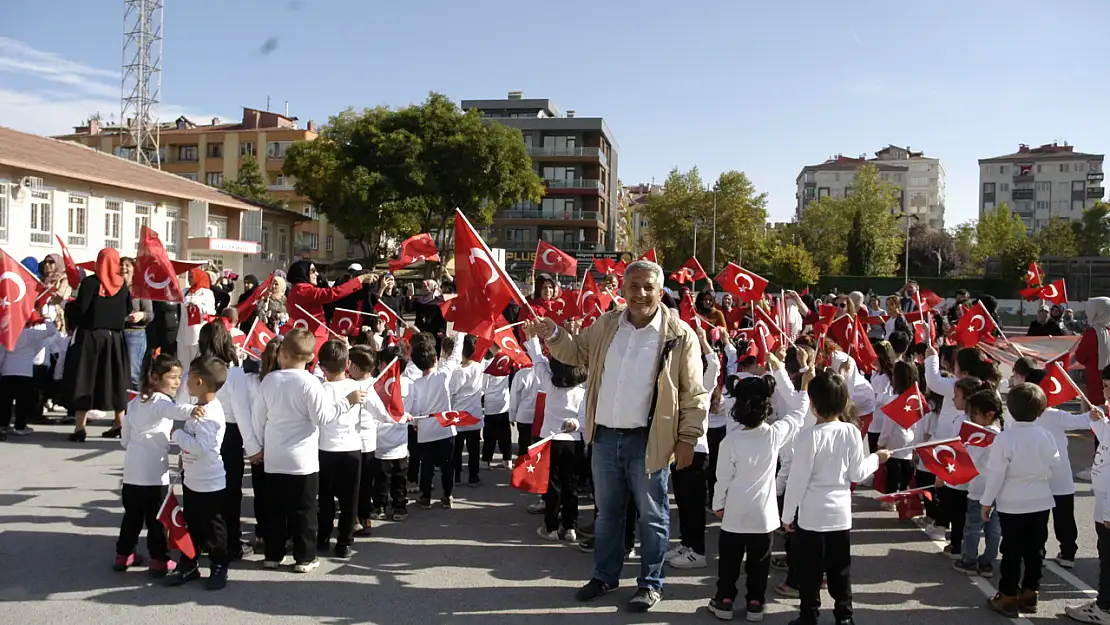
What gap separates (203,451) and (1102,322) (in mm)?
9745

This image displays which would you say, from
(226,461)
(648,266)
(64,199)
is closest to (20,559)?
(226,461)

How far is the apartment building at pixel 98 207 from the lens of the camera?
89.8 feet

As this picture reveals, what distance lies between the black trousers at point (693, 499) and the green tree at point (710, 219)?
65.4m

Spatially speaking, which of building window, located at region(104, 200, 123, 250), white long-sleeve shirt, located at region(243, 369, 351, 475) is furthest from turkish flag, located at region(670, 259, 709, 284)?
building window, located at region(104, 200, 123, 250)

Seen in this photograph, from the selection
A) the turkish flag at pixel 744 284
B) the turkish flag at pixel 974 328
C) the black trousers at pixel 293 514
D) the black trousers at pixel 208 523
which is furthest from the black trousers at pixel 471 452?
the turkish flag at pixel 974 328

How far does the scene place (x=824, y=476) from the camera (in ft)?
16.5

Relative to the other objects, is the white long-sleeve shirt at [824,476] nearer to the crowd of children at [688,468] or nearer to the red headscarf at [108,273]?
the crowd of children at [688,468]

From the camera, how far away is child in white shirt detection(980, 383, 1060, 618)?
5344mm

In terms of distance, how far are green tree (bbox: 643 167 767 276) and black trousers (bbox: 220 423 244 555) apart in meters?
65.9

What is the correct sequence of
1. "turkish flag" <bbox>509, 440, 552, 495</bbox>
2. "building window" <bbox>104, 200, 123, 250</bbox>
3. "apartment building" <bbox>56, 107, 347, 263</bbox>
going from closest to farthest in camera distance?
"turkish flag" <bbox>509, 440, 552, 495</bbox>, "building window" <bbox>104, 200, 123, 250</bbox>, "apartment building" <bbox>56, 107, 347, 263</bbox>

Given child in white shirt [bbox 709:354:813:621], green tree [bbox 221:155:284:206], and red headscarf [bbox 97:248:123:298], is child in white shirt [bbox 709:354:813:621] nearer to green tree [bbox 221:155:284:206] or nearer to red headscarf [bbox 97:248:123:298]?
red headscarf [bbox 97:248:123:298]

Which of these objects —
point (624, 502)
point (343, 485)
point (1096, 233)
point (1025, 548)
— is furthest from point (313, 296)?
point (1096, 233)

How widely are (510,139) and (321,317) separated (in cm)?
3442

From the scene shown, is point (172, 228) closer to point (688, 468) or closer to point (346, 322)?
point (346, 322)
